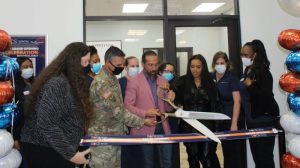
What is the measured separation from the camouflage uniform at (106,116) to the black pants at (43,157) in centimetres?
73

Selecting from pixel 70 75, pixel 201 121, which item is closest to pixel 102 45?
pixel 201 121

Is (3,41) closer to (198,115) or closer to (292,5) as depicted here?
(198,115)

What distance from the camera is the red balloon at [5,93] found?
2.34 m

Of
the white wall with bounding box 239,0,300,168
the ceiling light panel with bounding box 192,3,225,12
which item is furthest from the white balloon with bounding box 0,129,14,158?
the white wall with bounding box 239,0,300,168

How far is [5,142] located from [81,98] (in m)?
0.78

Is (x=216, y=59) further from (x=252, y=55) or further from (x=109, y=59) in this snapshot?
(x=109, y=59)

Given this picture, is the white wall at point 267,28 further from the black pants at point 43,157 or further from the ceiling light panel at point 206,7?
the black pants at point 43,157

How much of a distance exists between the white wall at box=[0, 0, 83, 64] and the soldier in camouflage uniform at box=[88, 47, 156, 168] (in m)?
1.52

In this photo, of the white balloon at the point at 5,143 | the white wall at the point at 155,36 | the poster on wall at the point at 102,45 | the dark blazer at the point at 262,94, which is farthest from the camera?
the white wall at the point at 155,36

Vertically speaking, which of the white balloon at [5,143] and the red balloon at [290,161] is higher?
the white balloon at [5,143]

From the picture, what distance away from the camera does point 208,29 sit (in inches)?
181

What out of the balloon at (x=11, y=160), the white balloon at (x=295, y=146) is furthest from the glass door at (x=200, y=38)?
the balloon at (x=11, y=160)

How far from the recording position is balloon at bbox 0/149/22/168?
90.9 inches

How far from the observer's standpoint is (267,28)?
14.8 ft
